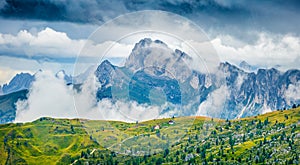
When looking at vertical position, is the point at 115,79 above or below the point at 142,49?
below

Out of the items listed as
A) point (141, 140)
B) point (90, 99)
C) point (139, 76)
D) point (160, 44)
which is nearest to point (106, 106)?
point (90, 99)

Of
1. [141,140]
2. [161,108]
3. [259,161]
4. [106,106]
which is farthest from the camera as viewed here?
[259,161]

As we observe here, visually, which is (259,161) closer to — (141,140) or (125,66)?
(141,140)

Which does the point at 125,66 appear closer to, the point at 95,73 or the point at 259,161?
the point at 95,73

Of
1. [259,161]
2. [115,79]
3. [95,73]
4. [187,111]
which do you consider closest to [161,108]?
[187,111]

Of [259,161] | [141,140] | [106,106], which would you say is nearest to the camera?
[106,106]

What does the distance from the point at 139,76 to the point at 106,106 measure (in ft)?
10.7

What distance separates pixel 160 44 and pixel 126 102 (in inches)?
212

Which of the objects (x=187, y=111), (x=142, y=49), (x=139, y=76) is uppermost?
(x=142, y=49)

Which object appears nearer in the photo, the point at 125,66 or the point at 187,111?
the point at 125,66

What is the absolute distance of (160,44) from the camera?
88.5 ft

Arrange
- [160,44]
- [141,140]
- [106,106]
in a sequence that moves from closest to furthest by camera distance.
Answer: [160,44] < [106,106] < [141,140]

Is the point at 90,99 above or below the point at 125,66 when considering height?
below

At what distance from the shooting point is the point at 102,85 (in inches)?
1291
